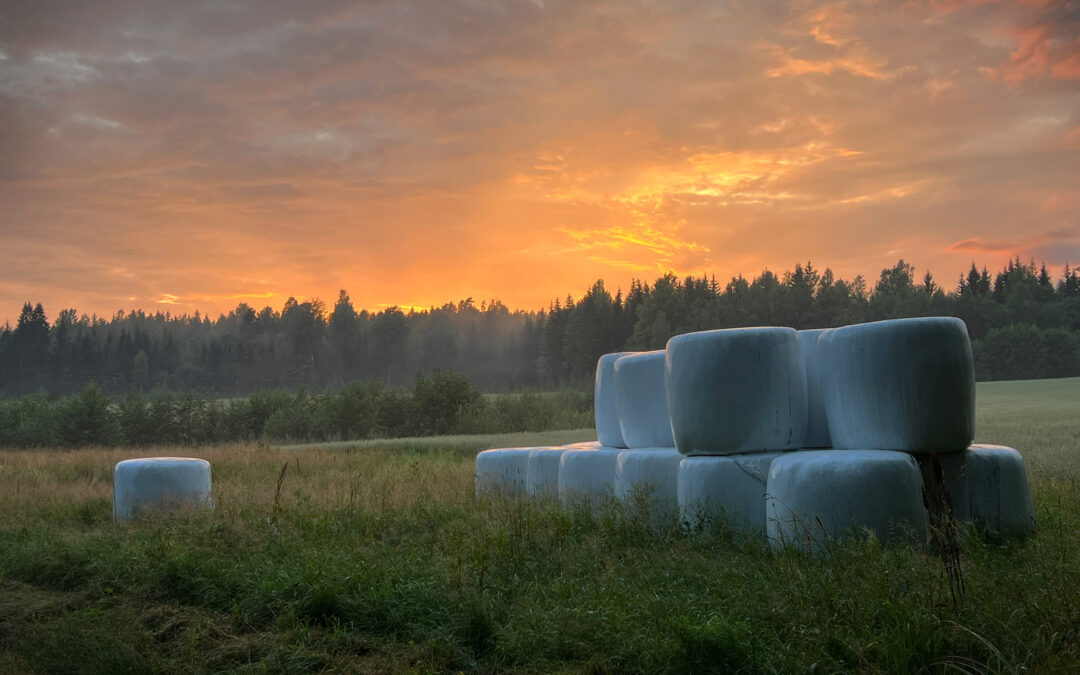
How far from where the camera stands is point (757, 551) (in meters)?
6.96

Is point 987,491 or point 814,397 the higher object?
point 814,397

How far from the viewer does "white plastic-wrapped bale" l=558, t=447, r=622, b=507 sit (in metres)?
9.87

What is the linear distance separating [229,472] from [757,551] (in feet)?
44.2

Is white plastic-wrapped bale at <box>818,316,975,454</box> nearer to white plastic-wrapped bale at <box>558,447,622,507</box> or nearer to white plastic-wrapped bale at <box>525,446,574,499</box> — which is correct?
white plastic-wrapped bale at <box>558,447,622,507</box>

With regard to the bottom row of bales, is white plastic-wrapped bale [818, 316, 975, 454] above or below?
above

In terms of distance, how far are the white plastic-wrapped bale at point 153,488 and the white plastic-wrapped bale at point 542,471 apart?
4144mm

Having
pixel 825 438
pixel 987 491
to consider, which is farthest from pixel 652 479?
pixel 987 491

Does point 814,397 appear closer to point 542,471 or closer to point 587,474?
point 587,474

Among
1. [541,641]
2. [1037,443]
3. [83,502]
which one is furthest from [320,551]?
[1037,443]

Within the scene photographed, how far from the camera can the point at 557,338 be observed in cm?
7375

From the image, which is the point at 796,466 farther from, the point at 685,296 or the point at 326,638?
the point at 685,296

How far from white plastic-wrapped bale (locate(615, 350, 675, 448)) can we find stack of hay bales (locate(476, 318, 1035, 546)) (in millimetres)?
709

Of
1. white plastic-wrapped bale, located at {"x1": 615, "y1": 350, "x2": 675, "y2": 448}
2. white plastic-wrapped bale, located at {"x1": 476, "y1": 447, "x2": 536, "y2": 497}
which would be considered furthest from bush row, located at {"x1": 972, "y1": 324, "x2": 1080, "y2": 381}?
white plastic-wrapped bale, located at {"x1": 615, "y1": 350, "x2": 675, "y2": 448}

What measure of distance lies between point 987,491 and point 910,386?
1210mm
